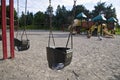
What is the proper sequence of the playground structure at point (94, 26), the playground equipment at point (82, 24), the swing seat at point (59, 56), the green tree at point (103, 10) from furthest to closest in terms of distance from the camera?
1. the green tree at point (103, 10)
2. the playground equipment at point (82, 24)
3. the playground structure at point (94, 26)
4. the swing seat at point (59, 56)

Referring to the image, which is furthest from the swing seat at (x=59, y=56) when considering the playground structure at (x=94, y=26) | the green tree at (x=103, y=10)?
the green tree at (x=103, y=10)

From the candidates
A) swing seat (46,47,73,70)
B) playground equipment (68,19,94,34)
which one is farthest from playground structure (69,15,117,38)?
swing seat (46,47,73,70)

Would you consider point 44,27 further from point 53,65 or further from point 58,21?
point 53,65

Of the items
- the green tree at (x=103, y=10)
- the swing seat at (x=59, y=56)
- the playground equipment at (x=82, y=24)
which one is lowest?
the swing seat at (x=59, y=56)

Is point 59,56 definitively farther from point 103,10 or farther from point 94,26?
point 103,10

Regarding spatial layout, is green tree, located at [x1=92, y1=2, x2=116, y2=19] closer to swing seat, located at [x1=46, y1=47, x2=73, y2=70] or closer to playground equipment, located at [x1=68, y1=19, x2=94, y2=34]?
playground equipment, located at [x1=68, y1=19, x2=94, y2=34]

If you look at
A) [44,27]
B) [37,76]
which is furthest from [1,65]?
[44,27]

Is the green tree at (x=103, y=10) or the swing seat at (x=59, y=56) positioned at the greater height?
the green tree at (x=103, y=10)

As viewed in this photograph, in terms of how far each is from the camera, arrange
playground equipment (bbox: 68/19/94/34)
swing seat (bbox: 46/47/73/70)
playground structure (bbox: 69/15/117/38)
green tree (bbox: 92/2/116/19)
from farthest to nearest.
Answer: green tree (bbox: 92/2/116/19) < playground equipment (bbox: 68/19/94/34) < playground structure (bbox: 69/15/117/38) < swing seat (bbox: 46/47/73/70)

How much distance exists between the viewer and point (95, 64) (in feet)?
21.7

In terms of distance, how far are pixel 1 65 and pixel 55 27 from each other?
1356 inches

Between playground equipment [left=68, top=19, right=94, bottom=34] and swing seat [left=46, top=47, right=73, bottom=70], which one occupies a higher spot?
playground equipment [left=68, top=19, right=94, bottom=34]

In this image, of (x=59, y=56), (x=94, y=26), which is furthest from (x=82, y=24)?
(x=59, y=56)

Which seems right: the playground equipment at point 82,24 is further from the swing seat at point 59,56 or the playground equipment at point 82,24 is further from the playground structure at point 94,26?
the swing seat at point 59,56
